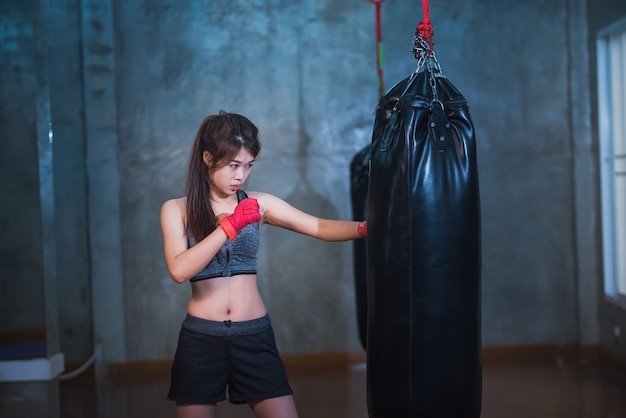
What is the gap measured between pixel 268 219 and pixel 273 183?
2.73 m

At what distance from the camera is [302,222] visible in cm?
226

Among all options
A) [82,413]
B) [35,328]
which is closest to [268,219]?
[82,413]

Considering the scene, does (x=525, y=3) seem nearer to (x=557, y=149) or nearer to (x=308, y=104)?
(x=557, y=149)

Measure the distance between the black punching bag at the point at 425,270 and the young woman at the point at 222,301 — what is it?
366mm

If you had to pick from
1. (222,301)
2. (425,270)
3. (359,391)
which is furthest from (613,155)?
(222,301)

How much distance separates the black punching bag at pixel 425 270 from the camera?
70.9 inches

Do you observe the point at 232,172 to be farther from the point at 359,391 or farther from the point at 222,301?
the point at 359,391

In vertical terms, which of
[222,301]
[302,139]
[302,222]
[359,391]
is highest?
[302,139]

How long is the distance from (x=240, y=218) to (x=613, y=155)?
142 inches

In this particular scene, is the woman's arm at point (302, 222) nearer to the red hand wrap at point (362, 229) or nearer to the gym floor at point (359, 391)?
the red hand wrap at point (362, 229)

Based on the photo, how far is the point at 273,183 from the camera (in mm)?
4988

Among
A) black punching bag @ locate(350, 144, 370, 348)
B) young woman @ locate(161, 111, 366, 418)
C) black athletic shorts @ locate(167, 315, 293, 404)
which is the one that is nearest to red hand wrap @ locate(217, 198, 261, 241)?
young woman @ locate(161, 111, 366, 418)

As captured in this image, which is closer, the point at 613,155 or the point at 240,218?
the point at 240,218

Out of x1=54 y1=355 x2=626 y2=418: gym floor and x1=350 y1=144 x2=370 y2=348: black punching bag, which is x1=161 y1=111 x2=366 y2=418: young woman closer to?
x1=350 y1=144 x2=370 y2=348: black punching bag
